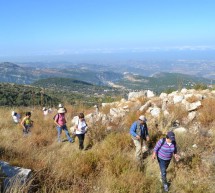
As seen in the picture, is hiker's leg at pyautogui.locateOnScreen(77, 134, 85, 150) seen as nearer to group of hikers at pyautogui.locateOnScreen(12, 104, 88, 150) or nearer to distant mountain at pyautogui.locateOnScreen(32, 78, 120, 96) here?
group of hikers at pyautogui.locateOnScreen(12, 104, 88, 150)

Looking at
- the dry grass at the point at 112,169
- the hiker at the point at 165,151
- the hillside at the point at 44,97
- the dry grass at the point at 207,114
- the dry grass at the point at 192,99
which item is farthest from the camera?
the hillside at the point at 44,97

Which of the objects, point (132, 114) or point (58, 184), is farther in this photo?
point (132, 114)

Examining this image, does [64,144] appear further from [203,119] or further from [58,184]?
[203,119]

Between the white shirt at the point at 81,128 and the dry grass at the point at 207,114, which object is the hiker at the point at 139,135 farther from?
the dry grass at the point at 207,114

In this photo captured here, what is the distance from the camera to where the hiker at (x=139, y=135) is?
7160mm

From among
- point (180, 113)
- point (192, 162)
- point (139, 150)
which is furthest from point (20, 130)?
point (192, 162)

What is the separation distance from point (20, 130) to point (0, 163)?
5625 millimetres

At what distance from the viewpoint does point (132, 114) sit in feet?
33.8

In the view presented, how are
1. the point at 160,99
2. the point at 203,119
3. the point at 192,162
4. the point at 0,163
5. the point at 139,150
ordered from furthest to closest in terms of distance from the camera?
the point at 160,99, the point at 203,119, the point at 139,150, the point at 192,162, the point at 0,163

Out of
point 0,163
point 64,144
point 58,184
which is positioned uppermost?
point 0,163

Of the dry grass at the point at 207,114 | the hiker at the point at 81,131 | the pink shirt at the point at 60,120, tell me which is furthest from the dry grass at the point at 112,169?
the pink shirt at the point at 60,120

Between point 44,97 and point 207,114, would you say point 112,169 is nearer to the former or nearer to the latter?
point 207,114

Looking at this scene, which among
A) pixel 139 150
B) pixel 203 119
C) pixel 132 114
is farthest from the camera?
pixel 132 114

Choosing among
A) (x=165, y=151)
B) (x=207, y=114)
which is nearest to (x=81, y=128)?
(x=165, y=151)
